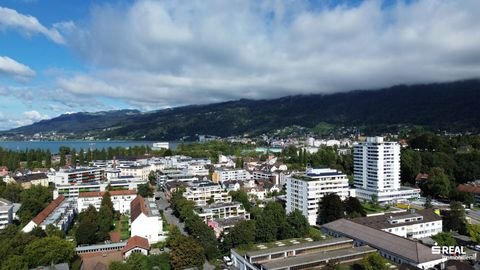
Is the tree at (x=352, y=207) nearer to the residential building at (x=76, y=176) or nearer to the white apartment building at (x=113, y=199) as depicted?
the white apartment building at (x=113, y=199)

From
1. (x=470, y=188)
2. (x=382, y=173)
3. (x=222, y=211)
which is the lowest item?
(x=222, y=211)

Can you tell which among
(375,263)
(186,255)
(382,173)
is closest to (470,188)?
(382,173)

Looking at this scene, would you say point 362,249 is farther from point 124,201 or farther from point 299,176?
point 124,201

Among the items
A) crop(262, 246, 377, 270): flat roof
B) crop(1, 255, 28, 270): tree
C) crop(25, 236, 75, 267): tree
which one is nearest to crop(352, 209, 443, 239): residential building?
crop(262, 246, 377, 270): flat roof

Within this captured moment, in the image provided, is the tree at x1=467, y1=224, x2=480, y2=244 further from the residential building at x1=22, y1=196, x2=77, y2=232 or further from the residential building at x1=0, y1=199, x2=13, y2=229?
the residential building at x1=0, y1=199, x2=13, y2=229

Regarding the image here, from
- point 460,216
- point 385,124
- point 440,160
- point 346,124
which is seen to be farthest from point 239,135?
point 460,216

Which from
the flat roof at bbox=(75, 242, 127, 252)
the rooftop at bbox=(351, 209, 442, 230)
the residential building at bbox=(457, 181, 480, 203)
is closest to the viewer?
the flat roof at bbox=(75, 242, 127, 252)

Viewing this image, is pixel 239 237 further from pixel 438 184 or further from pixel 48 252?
pixel 438 184
